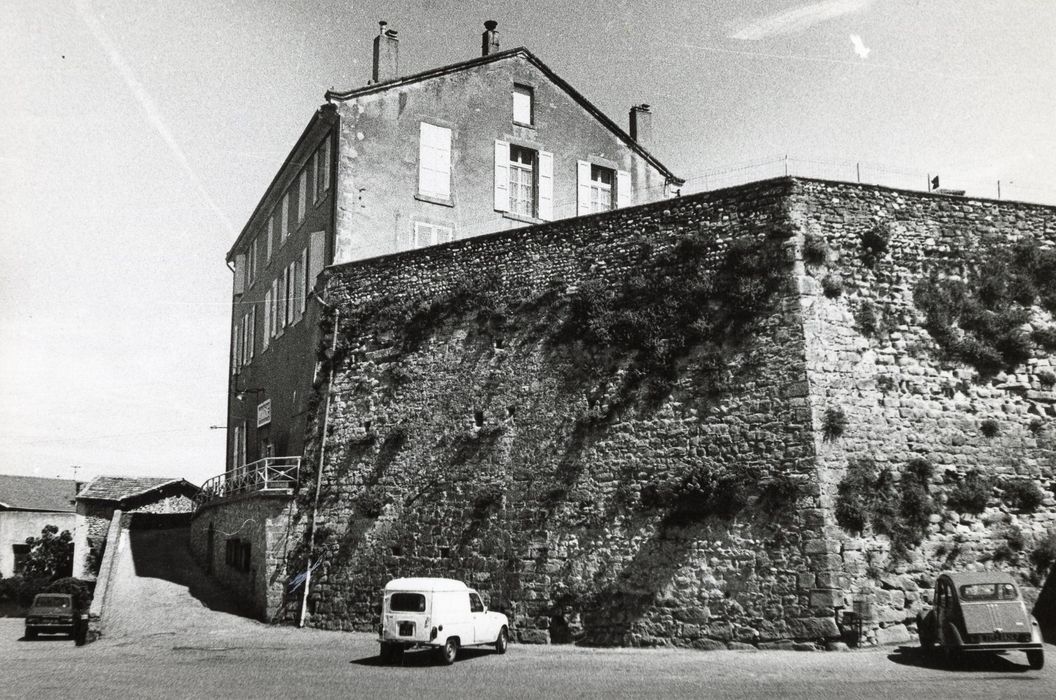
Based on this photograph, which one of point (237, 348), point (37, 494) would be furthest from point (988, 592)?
point (37, 494)

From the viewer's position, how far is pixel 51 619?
62.6 feet

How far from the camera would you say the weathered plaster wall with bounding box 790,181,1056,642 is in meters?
13.9

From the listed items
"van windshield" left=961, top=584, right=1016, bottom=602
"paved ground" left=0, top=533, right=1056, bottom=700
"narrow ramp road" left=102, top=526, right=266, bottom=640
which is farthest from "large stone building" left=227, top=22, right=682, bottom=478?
"van windshield" left=961, top=584, right=1016, bottom=602

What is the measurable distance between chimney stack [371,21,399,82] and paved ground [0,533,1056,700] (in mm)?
14394

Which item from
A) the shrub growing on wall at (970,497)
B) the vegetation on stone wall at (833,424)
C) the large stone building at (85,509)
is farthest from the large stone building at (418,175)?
the shrub growing on wall at (970,497)

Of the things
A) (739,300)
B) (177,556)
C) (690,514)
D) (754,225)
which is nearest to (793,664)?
(690,514)

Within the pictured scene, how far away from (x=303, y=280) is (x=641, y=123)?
37.1 ft

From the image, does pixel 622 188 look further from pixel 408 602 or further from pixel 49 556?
pixel 49 556

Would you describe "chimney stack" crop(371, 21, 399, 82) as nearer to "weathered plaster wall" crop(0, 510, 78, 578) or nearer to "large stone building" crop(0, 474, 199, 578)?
"large stone building" crop(0, 474, 199, 578)

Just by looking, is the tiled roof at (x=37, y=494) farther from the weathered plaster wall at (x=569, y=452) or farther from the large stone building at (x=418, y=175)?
the weathered plaster wall at (x=569, y=452)

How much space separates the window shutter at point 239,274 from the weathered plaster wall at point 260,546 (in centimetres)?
1206

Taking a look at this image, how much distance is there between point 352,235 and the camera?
21703 millimetres

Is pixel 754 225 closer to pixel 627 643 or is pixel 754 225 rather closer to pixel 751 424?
pixel 751 424

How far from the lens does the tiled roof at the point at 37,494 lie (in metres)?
43.7
